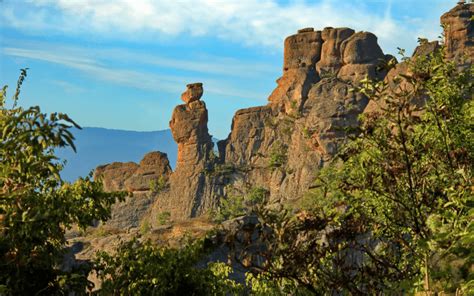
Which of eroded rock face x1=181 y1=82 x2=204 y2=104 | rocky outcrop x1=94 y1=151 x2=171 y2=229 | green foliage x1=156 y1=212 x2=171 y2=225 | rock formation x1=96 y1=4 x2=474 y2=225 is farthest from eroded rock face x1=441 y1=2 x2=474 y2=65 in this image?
green foliage x1=156 y1=212 x2=171 y2=225

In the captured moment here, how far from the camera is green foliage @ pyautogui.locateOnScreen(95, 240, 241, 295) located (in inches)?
623

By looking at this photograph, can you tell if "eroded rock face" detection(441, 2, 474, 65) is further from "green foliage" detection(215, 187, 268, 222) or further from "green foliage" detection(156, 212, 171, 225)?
"green foliage" detection(156, 212, 171, 225)

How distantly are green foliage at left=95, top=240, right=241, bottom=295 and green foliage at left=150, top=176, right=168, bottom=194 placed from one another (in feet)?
321

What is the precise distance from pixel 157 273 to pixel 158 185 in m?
99.5

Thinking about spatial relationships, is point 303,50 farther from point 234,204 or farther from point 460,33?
point 234,204

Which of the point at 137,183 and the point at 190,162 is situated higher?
the point at 190,162

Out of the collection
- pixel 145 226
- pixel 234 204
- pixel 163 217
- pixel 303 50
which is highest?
pixel 303 50

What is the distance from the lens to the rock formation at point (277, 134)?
336ft

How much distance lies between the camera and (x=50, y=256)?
13586 mm

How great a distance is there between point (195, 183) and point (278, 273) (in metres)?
103

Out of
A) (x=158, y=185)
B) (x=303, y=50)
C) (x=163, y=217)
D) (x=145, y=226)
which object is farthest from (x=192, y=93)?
(x=145, y=226)

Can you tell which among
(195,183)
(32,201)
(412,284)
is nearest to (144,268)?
(32,201)

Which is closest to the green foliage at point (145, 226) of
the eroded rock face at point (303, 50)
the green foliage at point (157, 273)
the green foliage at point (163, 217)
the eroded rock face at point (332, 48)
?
the green foliage at point (163, 217)

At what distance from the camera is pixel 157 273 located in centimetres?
1594
